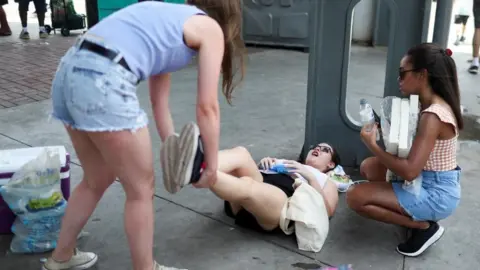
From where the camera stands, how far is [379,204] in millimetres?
2672

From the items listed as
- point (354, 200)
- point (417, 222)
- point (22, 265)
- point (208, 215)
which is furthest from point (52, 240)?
point (417, 222)

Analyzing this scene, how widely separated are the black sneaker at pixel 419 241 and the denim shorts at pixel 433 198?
7 cm

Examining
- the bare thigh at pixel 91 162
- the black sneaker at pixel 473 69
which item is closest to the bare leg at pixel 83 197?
the bare thigh at pixel 91 162

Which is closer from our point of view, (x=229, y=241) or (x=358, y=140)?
(x=229, y=241)

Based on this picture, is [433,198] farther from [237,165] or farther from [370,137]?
[237,165]

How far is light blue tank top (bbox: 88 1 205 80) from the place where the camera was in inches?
72.9

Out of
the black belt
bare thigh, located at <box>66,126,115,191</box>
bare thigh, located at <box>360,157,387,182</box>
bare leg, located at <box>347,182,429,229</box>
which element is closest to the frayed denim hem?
bare thigh, located at <box>66,126,115,191</box>

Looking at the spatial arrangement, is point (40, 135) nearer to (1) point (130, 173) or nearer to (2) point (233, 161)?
(2) point (233, 161)

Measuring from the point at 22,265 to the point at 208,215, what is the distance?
38.0 inches

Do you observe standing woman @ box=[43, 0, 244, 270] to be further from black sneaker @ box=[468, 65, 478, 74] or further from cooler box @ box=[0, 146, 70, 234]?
black sneaker @ box=[468, 65, 478, 74]

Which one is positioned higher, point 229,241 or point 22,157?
point 22,157

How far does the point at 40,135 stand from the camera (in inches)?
165

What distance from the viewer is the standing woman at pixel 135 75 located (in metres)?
1.83

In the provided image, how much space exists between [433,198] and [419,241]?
0.22m
